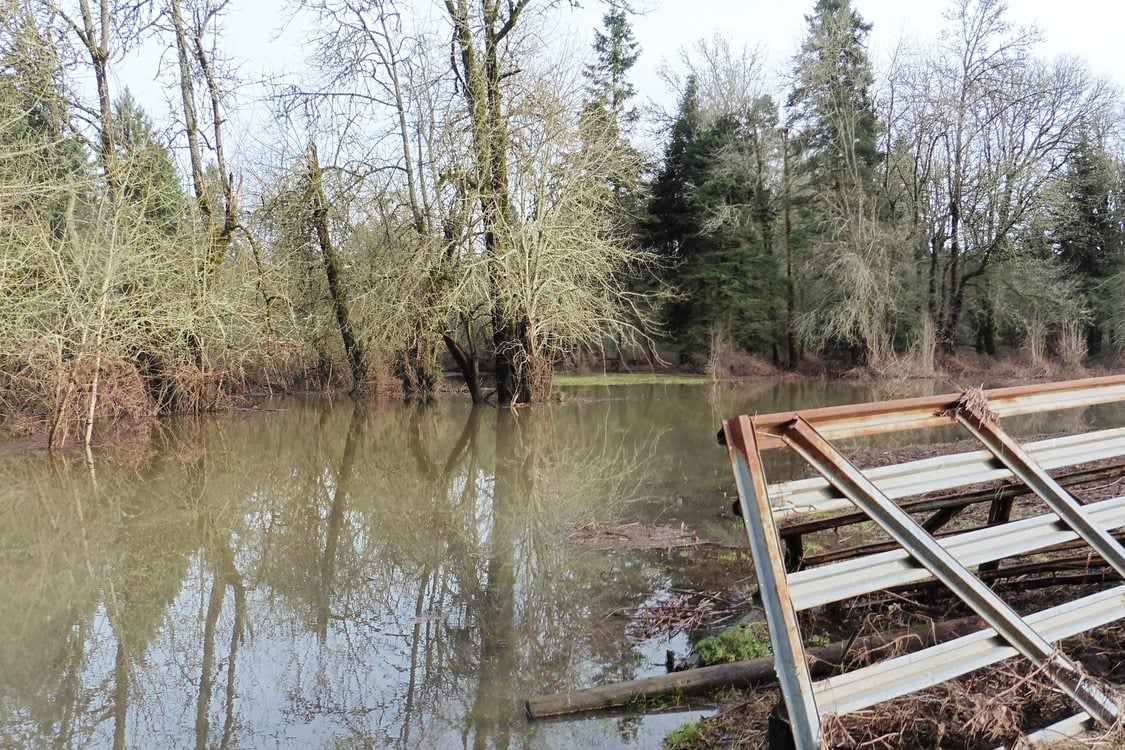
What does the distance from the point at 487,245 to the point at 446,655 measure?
1569 cm

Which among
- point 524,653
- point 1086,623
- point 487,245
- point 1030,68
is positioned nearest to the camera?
point 1086,623

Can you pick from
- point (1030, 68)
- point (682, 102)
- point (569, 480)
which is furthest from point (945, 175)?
point (569, 480)

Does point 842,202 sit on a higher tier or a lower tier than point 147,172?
higher

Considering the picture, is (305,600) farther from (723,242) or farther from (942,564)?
(723,242)

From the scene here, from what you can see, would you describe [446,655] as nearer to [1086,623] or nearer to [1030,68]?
[1086,623]

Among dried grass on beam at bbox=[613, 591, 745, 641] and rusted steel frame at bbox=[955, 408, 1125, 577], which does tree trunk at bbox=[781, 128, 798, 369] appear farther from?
rusted steel frame at bbox=[955, 408, 1125, 577]

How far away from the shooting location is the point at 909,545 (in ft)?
10.0

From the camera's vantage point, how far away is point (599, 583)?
612 cm

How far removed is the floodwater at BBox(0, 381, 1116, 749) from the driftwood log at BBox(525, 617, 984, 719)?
113 mm

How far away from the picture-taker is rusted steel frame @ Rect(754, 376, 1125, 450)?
9.93ft

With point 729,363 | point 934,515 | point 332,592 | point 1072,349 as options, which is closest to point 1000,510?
point 934,515

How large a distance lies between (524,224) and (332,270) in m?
6.74

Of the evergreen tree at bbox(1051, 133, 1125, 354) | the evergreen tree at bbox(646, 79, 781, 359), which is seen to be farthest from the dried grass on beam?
the evergreen tree at bbox(1051, 133, 1125, 354)

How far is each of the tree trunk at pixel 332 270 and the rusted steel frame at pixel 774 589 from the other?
792 inches
